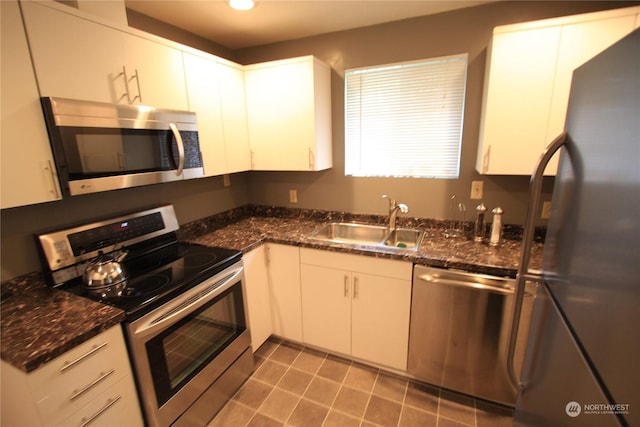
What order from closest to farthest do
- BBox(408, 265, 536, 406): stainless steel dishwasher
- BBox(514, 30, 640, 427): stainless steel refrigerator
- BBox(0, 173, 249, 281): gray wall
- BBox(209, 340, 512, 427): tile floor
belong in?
BBox(514, 30, 640, 427): stainless steel refrigerator → BBox(0, 173, 249, 281): gray wall → BBox(408, 265, 536, 406): stainless steel dishwasher → BBox(209, 340, 512, 427): tile floor

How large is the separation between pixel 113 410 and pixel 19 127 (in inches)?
47.5

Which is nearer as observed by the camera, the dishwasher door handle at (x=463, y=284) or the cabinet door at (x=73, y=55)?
the cabinet door at (x=73, y=55)

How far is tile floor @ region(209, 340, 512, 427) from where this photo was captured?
169cm

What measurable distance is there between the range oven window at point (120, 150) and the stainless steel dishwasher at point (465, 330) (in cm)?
162

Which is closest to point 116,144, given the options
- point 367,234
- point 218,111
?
point 218,111

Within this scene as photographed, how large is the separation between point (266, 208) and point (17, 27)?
6.36 feet

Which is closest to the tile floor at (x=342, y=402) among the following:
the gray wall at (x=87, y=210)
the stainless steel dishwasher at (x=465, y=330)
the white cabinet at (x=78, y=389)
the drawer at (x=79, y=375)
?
the stainless steel dishwasher at (x=465, y=330)

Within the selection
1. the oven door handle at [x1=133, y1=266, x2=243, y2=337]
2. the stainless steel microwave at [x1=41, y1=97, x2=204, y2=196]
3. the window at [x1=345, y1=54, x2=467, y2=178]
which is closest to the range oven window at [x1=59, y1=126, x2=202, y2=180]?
the stainless steel microwave at [x1=41, y1=97, x2=204, y2=196]

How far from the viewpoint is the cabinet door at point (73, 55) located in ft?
3.82

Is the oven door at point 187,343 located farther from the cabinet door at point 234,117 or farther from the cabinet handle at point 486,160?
the cabinet handle at point 486,160

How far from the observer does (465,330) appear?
168cm

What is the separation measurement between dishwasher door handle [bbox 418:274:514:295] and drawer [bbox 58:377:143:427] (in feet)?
5.15

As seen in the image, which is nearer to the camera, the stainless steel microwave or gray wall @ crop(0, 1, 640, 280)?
the stainless steel microwave

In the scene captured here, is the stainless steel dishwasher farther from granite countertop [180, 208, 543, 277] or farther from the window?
the window
